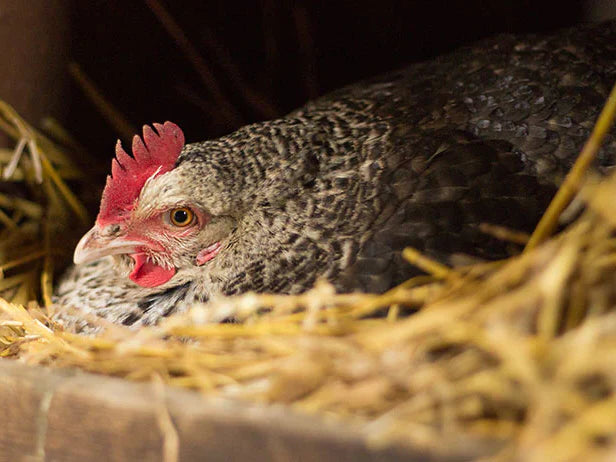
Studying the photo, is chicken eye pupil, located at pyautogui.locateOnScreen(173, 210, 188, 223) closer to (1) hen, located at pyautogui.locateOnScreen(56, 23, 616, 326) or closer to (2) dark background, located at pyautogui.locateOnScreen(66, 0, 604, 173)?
(1) hen, located at pyautogui.locateOnScreen(56, 23, 616, 326)

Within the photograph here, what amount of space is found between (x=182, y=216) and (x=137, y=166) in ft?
0.56

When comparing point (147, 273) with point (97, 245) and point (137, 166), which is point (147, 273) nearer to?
point (97, 245)

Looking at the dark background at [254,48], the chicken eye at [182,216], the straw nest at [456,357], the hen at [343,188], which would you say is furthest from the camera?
the dark background at [254,48]

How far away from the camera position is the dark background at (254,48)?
2.23 m

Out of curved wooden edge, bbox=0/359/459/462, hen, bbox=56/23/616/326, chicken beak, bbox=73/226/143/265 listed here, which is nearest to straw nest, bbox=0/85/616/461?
curved wooden edge, bbox=0/359/459/462

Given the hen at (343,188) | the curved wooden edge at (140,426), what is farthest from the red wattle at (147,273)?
the curved wooden edge at (140,426)

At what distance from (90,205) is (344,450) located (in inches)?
70.7

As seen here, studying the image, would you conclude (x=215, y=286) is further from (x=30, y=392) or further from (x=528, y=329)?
(x=528, y=329)

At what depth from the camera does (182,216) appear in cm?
152

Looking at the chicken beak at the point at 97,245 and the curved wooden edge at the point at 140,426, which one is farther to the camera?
the chicken beak at the point at 97,245

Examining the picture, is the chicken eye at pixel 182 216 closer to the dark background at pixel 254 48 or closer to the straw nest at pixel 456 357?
the straw nest at pixel 456 357

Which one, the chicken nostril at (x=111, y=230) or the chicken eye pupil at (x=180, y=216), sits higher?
the chicken nostril at (x=111, y=230)

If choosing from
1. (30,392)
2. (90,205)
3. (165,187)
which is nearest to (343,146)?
(165,187)

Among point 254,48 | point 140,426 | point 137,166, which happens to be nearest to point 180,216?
point 137,166
